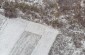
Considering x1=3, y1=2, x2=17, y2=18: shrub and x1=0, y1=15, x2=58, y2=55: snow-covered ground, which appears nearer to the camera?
x1=0, y1=15, x2=58, y2=55: snow-covered ground

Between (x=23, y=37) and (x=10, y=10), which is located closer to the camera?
(x=23, y=37)

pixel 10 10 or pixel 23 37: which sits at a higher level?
pixel 10 10

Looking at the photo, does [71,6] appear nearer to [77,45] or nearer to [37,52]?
[77,45]

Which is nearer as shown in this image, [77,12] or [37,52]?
[37,52]

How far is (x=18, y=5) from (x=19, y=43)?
0.96 metres

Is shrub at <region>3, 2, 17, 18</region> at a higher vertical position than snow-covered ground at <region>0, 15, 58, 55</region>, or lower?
higher

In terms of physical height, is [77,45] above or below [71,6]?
below

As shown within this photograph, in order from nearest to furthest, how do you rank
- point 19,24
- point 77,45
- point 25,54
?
1. point 25,54
2. point 77,45
3. point 19,24

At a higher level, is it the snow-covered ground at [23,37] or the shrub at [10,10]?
the shrub at [10,10]

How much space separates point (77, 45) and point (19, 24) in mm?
1184

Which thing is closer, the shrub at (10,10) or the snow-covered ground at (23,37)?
the snow-covered ground at (23,37)

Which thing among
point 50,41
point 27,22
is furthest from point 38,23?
point 50,41

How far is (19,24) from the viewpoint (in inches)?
171

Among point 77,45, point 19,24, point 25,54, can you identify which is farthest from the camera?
point 19,24
